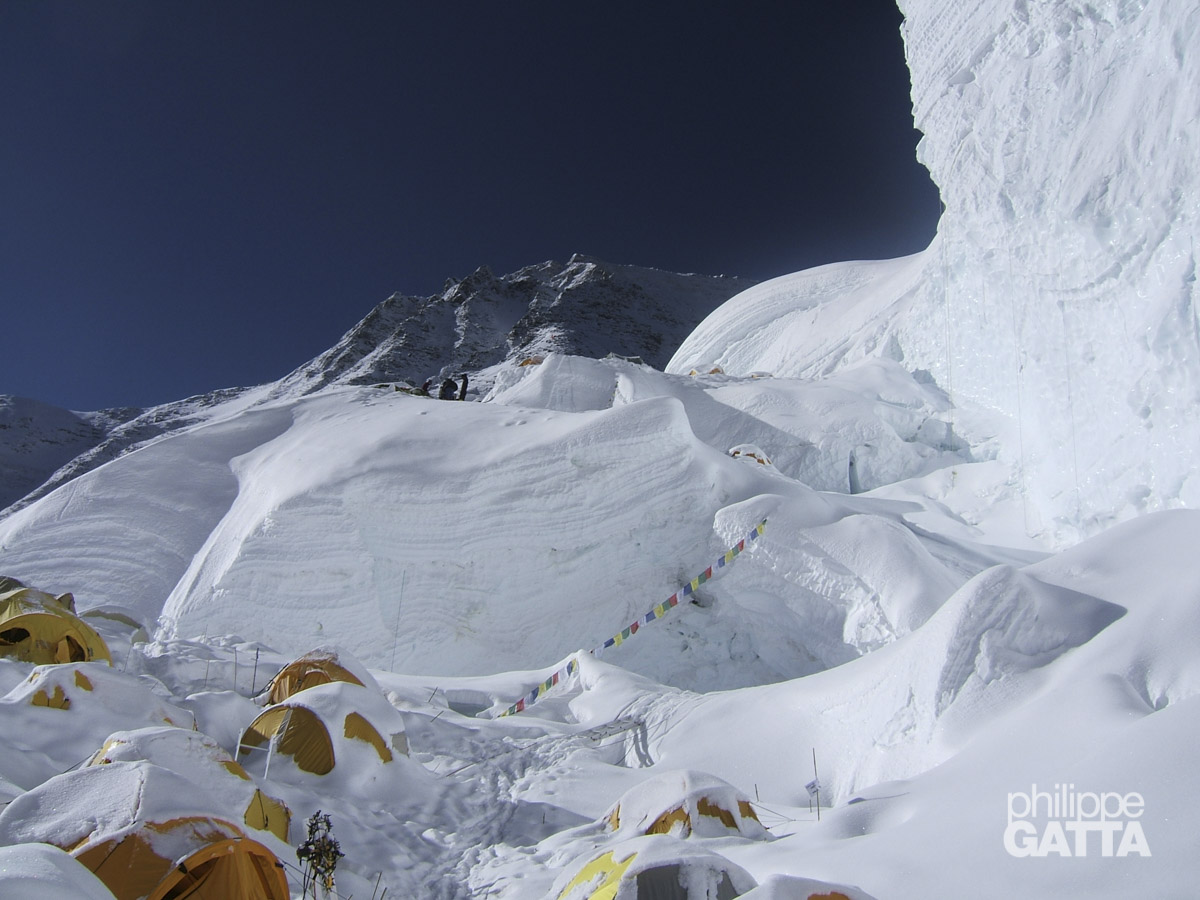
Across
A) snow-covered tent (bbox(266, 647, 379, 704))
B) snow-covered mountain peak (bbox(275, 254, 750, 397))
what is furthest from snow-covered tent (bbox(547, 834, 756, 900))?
snow-covered mountain peak (bbox(275, 254, 750, 397))

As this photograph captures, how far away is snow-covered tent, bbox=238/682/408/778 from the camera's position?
22.9 feet

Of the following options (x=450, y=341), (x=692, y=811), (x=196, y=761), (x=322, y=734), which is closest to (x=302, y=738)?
(x=322, y=734)

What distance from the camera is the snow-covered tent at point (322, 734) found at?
6977 millimetres

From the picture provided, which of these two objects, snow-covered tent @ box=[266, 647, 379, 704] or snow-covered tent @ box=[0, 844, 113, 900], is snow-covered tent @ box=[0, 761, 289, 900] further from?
snow-covered tent @ box=[266, 647, 379, 704]

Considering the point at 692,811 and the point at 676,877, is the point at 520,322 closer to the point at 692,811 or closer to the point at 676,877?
the point at 692,811

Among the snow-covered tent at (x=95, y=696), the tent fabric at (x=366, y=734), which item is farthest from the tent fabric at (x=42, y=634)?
the tent fabric at (x=366, y=734)

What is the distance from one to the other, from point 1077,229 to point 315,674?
1216 centimetres

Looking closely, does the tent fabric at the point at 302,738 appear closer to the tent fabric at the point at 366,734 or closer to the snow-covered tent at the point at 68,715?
the tent fabric at the point at 366,734

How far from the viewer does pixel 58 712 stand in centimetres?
643

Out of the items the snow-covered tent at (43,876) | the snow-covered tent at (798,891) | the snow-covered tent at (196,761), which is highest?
the snow-covered tent at (43,876)

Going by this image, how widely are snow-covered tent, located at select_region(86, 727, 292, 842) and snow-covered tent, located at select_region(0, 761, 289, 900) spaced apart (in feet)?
2.08

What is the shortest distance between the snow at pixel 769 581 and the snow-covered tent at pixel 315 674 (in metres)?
0.78

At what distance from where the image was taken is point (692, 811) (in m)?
5.16

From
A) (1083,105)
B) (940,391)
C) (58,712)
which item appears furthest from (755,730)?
(940,391)
